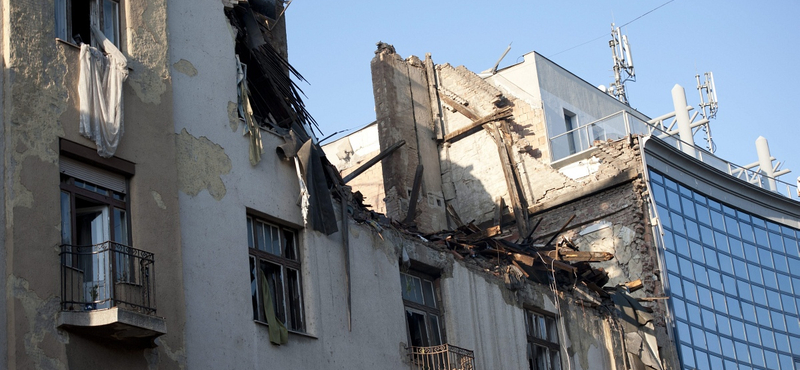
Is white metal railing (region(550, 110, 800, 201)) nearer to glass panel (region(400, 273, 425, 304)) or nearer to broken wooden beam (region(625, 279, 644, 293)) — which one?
broken wooden beam (region(625, 279, 644, 293))

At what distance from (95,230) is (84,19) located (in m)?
2.69

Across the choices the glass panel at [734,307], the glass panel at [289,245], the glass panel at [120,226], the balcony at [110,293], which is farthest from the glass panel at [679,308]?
the glass panel at [120,226]

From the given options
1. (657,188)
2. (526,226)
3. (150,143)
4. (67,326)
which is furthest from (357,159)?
(67,326)

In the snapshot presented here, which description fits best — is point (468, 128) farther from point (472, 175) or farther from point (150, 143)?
point (150, 143)

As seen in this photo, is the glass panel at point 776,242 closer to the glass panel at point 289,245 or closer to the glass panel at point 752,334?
the glass panel at point 752,334

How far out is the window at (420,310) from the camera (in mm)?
16672

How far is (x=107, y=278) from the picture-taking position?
11.6 m

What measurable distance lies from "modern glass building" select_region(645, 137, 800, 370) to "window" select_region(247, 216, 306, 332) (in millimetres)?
11479

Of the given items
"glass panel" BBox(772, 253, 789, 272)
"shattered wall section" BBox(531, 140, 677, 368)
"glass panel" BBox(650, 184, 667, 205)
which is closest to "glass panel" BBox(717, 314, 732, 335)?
"shattered wall section" BBox(531, 140, 677, 368)

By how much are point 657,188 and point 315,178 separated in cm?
1214

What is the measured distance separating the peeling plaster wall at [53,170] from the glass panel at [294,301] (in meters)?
2.29

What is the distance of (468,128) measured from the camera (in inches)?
1109

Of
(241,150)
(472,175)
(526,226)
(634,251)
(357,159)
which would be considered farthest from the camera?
(357,159)

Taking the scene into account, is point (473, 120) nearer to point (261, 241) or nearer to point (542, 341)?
point (542, 341)
